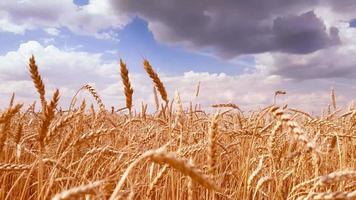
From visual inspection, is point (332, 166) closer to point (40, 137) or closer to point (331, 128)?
point (331, 128)

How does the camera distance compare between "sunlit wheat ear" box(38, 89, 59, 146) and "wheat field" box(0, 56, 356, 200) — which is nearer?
"wheat field" box(0, 56, 356, 200)

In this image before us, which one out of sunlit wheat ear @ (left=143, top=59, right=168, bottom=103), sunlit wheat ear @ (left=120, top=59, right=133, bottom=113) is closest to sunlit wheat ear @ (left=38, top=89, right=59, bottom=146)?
sunlit wheat ear @ (left=120, top=59, right=133, bottom=113)

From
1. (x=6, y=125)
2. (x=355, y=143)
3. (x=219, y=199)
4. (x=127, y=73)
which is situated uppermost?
(x=127, y=73)

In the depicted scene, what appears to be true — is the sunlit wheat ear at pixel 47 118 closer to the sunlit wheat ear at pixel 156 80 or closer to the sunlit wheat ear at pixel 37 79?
the sunlit wheat ear at pixel 37 79

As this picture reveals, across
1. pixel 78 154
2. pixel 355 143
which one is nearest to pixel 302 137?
pixel 78 154

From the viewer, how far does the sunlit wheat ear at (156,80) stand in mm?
2492

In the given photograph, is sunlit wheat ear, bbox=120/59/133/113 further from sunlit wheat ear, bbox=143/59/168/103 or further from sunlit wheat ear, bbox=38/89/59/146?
sunlit wheat ear, bbox=38/89/59/146

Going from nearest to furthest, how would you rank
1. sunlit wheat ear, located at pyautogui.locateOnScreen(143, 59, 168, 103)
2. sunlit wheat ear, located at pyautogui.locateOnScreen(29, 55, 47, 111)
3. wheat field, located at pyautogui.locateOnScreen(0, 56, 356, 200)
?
1. wheat field, located at pyautogui.locateOnScreen(0, 56, 356, 200)
2. sunlit wheat ear, located at pyautogui.locateOnScreen(29, 55, 47, 111)
3. sunlit wheat ear, located at pyautogui.locateOnScreen(143, 59, 168, 103)

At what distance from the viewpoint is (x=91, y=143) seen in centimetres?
363

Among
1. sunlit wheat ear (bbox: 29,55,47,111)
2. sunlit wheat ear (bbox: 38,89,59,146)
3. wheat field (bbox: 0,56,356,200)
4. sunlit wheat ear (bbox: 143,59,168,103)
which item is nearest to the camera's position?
wheat field (bbox: 0,56,356,200)

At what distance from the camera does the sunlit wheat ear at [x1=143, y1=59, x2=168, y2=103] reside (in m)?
2.49

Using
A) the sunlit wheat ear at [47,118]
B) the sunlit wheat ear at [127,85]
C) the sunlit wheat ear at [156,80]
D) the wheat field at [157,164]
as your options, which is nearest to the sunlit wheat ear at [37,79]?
the wheat field at [157,164]

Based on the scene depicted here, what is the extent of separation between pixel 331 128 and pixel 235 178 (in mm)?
2124

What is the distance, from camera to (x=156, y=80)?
2.51 m
